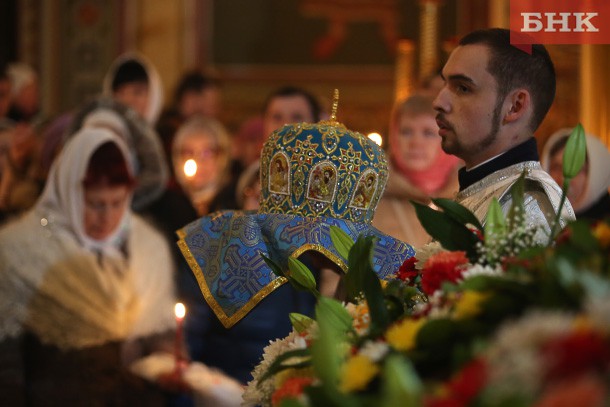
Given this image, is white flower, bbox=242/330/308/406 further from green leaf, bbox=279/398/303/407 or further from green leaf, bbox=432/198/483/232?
green leaf, bbox=279/398/303/407

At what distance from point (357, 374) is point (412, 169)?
126 inches

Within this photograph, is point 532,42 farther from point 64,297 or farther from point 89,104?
point 89,104

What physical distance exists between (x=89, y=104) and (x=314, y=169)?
3197 mm

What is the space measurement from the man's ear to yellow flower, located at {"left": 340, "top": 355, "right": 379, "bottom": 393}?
3.87ft

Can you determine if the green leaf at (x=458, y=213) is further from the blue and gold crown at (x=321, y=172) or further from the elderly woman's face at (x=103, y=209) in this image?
the elderly woman's face at (x=103, y=209)

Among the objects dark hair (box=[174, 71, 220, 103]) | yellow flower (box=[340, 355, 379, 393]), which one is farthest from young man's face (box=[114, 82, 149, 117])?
yellow flower (box=[340, 355, 379, 393])

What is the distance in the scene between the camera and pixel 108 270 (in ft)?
17.3

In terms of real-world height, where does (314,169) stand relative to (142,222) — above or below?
above

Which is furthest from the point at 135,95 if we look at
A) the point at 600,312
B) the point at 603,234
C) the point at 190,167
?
the point at 600,312

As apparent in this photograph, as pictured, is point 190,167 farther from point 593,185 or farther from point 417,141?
point 593,185

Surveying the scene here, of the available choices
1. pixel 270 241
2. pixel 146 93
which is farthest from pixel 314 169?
pixel 146 93

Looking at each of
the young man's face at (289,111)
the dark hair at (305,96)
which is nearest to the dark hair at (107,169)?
the young man's face at (289,111)

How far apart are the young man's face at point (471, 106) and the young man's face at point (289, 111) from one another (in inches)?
114

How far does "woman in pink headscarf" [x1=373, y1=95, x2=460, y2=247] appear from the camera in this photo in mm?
4738
